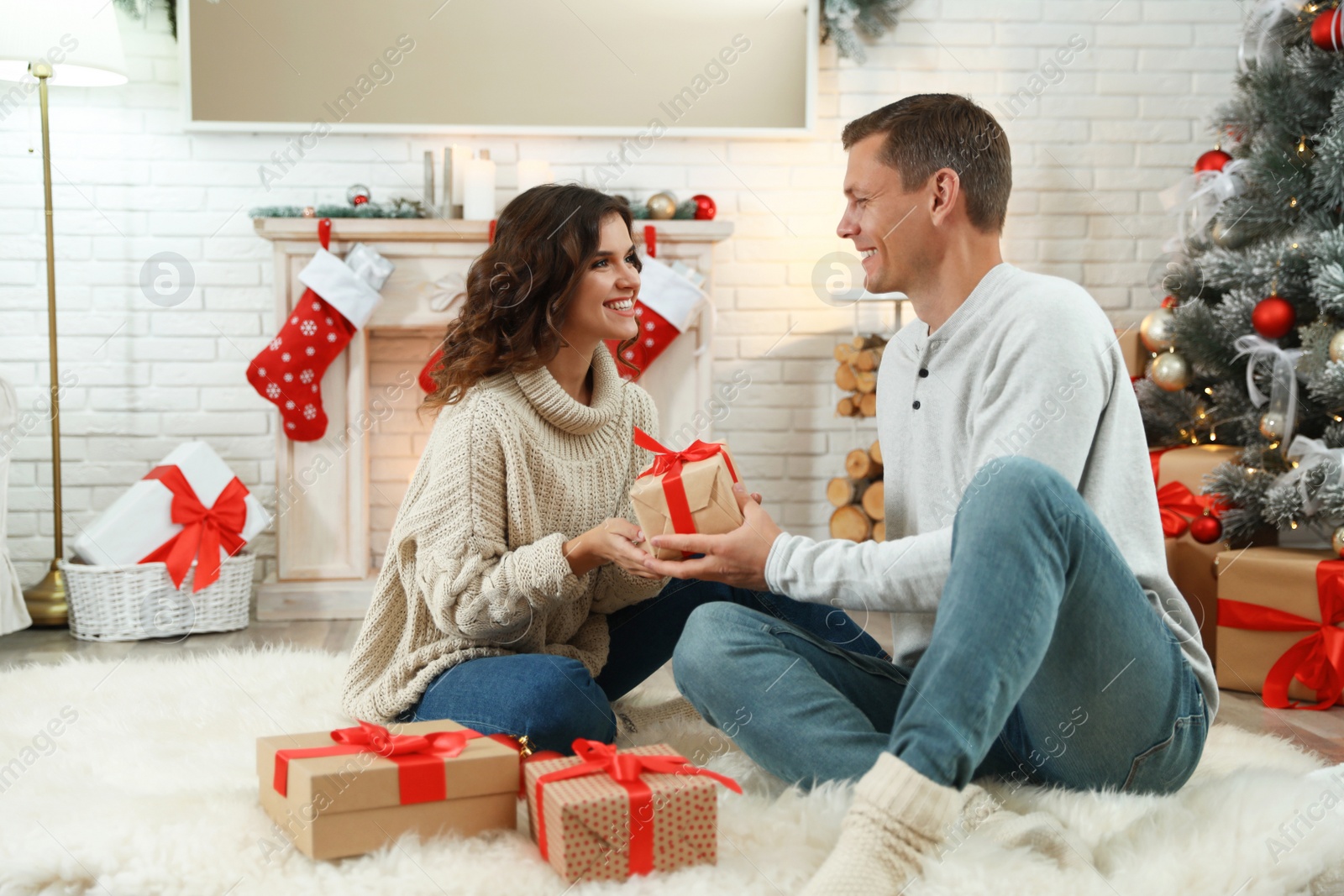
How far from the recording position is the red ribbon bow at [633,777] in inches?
47.8

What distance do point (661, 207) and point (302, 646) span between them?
4.82ft

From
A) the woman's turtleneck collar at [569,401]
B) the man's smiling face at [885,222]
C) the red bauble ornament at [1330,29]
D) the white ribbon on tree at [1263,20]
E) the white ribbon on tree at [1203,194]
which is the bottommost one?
the woman's turtleneck collar at [569,401]

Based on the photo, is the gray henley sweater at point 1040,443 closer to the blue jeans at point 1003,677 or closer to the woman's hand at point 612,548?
the blue jeans at point 1003,677

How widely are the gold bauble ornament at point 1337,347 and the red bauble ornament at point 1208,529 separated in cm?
40

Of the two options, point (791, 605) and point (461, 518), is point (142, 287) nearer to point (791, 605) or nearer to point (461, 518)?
point (461, 518)

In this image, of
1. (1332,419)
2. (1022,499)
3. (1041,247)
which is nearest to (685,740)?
(1022,499)

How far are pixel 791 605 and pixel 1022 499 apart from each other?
2.23 ft

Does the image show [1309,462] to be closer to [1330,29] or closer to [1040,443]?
[1330,29]

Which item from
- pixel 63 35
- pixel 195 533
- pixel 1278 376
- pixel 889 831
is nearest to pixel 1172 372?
pixel 1278 376

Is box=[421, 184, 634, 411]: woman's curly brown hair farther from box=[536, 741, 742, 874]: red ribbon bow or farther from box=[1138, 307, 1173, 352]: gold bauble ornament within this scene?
box=[1138, 307, 1173, 352]: gold bauble ornament

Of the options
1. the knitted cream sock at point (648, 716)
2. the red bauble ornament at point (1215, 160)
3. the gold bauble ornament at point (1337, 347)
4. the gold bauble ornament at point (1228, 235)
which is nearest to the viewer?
the knitted cream sock at point (648, 716)

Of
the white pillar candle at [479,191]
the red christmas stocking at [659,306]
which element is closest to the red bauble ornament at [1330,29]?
the red christmas stocking at [659,306]

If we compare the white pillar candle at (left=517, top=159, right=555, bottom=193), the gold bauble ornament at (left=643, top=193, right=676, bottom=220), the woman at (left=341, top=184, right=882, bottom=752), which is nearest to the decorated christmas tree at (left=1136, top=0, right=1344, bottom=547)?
the woman at (left=341, top=184, right=882, bottom=752)

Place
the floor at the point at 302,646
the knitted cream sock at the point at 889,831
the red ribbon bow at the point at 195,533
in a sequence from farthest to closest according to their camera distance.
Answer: the red ribbon bow at the point at 195,533, the floor at the point at 302,646, the knitted cream sock at the point at 889,831
